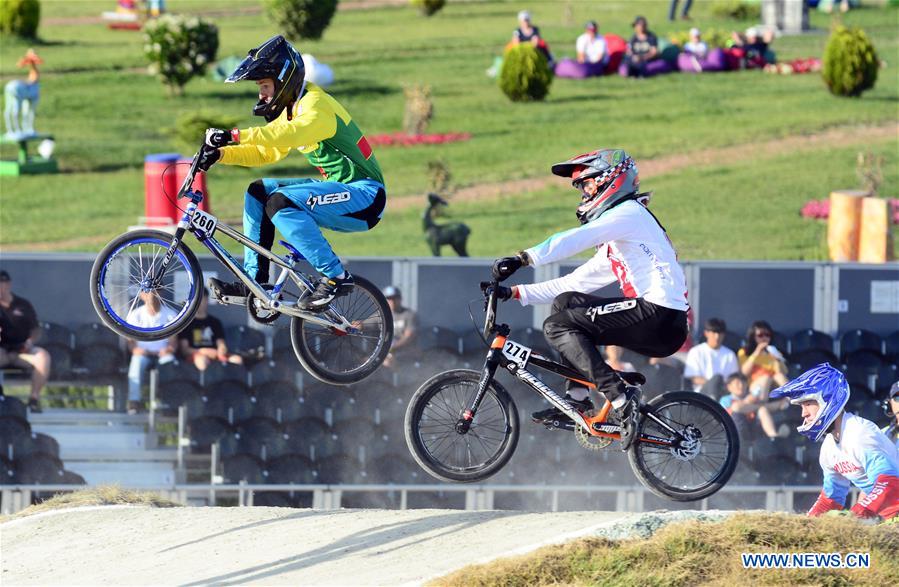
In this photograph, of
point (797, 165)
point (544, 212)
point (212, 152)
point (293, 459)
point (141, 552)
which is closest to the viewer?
point (212, 152)

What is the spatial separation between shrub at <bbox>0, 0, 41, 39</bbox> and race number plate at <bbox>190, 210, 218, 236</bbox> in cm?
2911

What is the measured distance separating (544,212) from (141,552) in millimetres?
16725

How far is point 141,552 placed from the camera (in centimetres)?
1097

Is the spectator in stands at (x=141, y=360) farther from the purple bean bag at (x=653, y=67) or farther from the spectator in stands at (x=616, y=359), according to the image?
the purple bean bag at (x=653, y=67)

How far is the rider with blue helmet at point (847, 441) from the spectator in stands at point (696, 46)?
88.8ft

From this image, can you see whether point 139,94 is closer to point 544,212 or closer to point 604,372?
point 544,212

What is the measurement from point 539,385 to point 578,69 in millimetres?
26664

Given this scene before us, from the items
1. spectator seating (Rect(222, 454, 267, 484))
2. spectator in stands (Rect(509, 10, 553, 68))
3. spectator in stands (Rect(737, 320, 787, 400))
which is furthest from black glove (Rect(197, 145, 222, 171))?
spectator in stands (Rect(509, 10, 553, 68))

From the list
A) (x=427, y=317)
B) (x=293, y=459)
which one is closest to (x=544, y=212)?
(x=427, y=317)

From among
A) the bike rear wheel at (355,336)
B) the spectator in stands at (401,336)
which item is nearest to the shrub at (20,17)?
the spectator in stands at (401,336)

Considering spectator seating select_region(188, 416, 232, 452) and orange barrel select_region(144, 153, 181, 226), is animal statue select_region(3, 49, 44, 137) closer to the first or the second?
orange barrel select_region(144, 153, 181, 226)

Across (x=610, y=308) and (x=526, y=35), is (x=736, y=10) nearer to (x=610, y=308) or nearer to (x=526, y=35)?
(x=526, y=35)

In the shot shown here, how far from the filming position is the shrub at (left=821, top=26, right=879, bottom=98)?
32.3m

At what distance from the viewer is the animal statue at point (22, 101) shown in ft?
87.7
